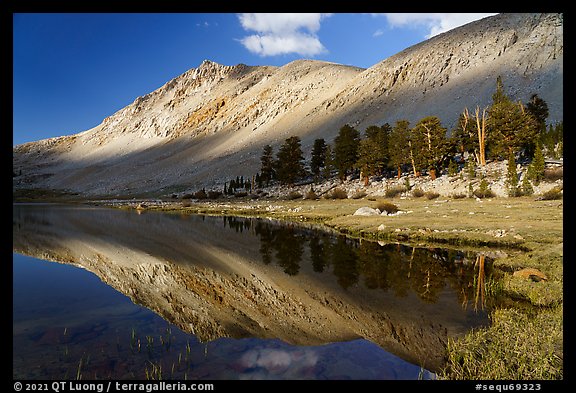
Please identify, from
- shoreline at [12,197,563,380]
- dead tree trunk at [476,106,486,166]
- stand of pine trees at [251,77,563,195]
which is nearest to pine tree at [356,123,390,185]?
stand of pine trees at [251,77,563,195]

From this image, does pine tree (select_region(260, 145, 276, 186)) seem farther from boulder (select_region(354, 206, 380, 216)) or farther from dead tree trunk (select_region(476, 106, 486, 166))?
boulder (select_region(354, 206, 380, 216))

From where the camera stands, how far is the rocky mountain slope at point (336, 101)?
296 feet

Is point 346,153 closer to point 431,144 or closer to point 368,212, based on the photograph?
point 431,144

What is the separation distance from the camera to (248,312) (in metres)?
11.8

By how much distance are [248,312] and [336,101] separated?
126 metres

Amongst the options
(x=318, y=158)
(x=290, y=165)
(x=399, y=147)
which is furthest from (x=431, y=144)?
(x=290, y=165)

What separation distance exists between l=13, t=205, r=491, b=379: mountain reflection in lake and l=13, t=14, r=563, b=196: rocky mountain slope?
7833cm

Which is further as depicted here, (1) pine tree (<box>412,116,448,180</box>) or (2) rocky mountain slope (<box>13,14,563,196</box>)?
(2) rocky mountain slope (<box>13,14,563,196</box>)

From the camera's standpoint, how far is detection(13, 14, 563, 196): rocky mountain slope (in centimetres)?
9031

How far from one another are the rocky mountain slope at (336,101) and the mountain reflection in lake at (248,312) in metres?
78.3

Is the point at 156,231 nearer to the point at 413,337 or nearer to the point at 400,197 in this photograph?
the point at 413,337

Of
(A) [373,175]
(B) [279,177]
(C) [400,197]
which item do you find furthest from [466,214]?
(B) [279,177]

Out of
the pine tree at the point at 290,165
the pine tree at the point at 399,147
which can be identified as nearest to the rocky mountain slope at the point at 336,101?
the pine tree at the point at 290,165
